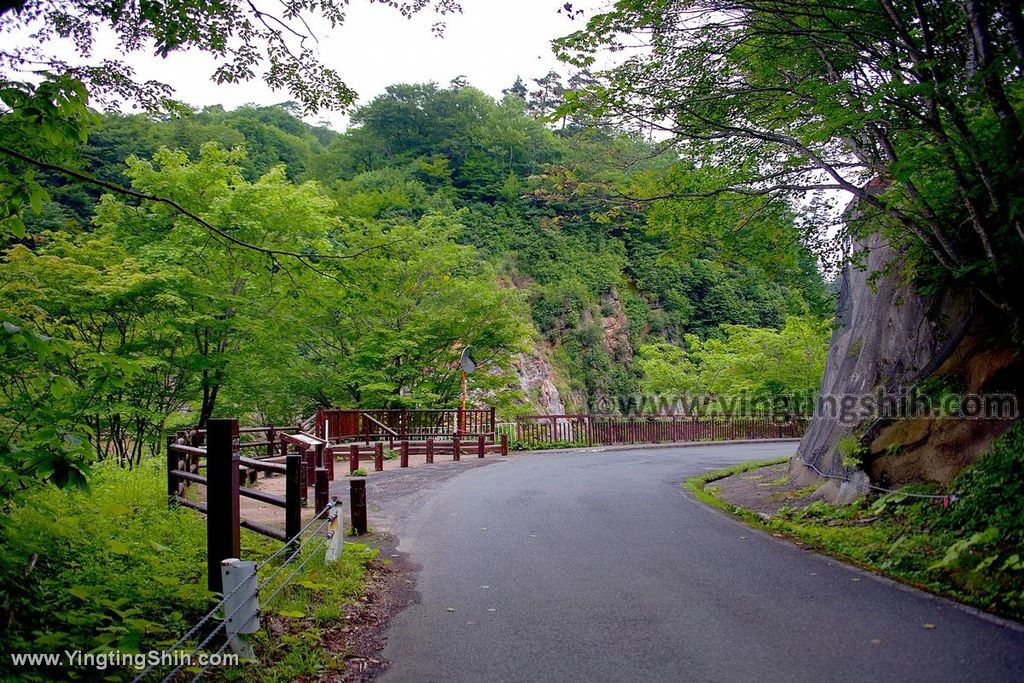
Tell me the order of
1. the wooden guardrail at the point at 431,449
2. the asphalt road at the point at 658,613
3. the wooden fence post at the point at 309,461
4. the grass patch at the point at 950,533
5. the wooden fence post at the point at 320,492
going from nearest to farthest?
the asphalt road at the point at 658,613
the grass patch at the point at 950,533
the wooden fence post at the point at 320,492
the wooden fence post at the point at 309,461
the wooden guardrail at the point at 431,449

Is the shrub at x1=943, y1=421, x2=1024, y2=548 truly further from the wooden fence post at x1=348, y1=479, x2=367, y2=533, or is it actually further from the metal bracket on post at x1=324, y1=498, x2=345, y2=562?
the wooden fence post at x1=348, y1=479, x2=367, y2=533

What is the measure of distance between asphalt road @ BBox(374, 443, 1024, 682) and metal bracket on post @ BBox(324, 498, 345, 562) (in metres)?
0.88

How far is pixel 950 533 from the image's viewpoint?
7.00m

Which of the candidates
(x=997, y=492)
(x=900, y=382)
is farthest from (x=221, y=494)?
(x=900, y=382)

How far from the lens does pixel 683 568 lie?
7016 mm

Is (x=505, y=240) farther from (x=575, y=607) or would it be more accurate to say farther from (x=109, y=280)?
(x=575, y=607)

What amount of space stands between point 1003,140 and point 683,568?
202 inches

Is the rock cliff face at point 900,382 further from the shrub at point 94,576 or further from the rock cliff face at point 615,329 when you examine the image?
the rock cliff face at point 615,329

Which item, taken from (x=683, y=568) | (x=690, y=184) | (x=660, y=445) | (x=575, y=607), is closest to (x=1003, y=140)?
(x=690, y=184)

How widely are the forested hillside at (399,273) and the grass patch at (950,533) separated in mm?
4088

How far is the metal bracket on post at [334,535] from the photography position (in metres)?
6.78

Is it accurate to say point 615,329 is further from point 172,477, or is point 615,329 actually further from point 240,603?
point 240,603

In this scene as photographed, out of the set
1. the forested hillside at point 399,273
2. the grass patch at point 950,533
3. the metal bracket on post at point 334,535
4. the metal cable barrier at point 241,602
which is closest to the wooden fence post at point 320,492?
the metal cable barrier at point 241,602

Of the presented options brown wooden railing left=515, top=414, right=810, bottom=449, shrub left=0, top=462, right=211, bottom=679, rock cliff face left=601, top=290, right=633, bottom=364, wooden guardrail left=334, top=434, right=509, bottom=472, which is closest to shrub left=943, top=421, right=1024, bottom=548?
shrub left=0, top=462, right=211, bottom=679
